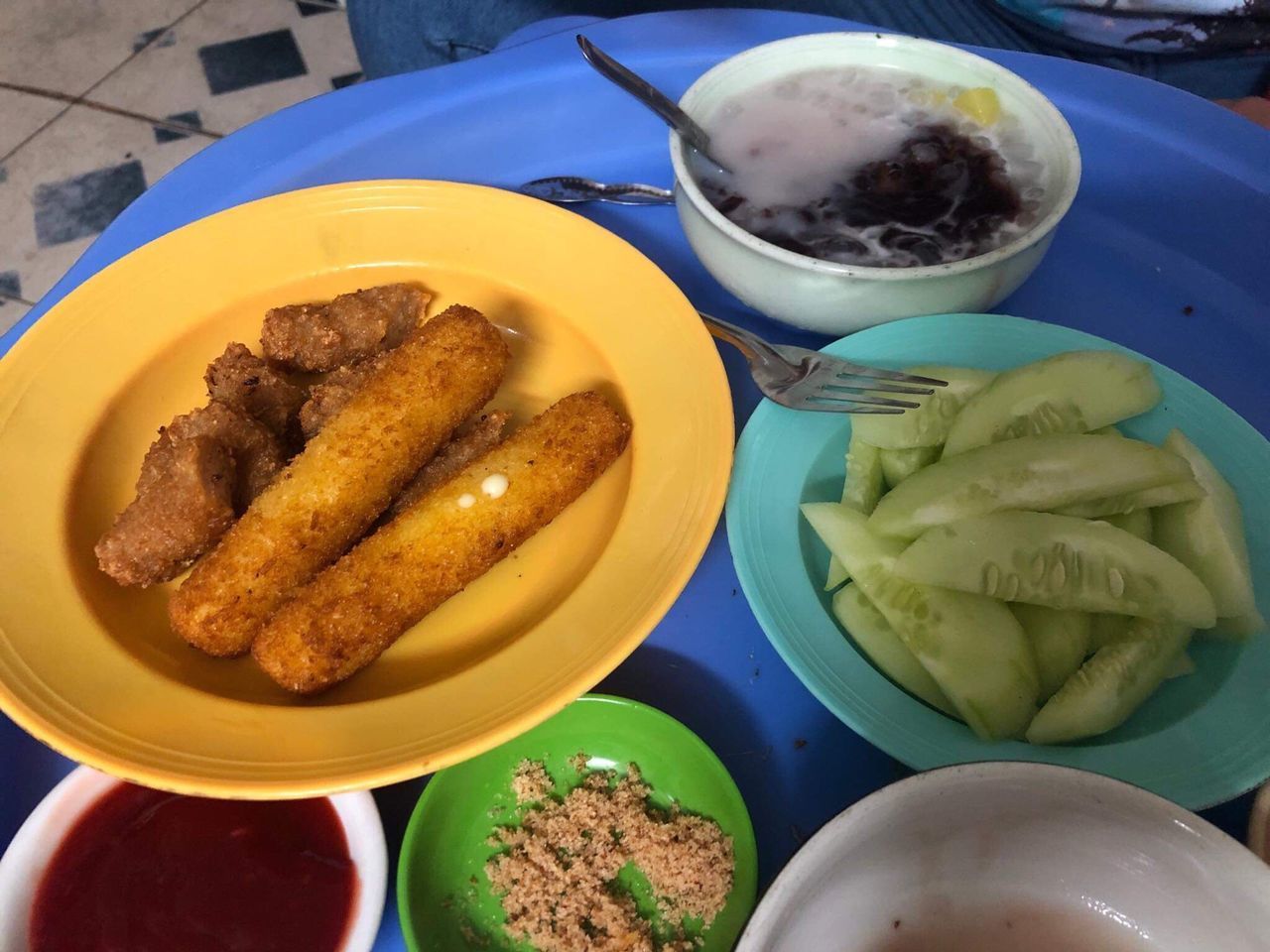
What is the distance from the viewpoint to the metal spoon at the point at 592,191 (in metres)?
1.25

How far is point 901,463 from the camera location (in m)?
0.93

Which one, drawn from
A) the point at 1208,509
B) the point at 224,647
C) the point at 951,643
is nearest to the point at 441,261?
the point at 224,647

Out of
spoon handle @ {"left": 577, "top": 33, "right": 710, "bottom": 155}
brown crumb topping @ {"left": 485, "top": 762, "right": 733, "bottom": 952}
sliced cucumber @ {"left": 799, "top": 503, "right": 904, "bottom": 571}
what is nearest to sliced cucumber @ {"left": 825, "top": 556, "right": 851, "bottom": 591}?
sliced cucumber @ {"left": 799, "top": 503, "right": 904, "bottom": 571}

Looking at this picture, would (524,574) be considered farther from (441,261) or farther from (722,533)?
(441,261)

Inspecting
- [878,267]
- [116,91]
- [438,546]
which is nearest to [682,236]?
[878,267]

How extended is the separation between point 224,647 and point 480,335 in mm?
435

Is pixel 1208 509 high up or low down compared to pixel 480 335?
down

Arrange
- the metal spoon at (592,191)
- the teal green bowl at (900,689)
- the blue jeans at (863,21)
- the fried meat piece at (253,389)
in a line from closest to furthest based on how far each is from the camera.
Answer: the teal green bowl at (900,689), the fried meat piece at (253,389), the metal spoon at (592,191), the blue jeans at (863,21)

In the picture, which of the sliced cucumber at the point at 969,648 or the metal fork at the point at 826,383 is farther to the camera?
the metal fork at the point at 826,383

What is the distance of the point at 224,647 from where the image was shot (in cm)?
90

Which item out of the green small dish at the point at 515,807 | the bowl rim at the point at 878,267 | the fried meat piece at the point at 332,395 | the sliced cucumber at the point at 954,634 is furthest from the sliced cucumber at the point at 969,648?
the fried meat piece at the point at 332,395

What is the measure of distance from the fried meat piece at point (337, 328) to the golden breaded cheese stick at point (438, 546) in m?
0.24

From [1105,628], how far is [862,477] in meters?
0.26

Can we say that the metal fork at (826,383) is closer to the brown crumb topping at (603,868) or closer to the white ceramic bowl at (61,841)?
the brown crumb topping at (603,868)
